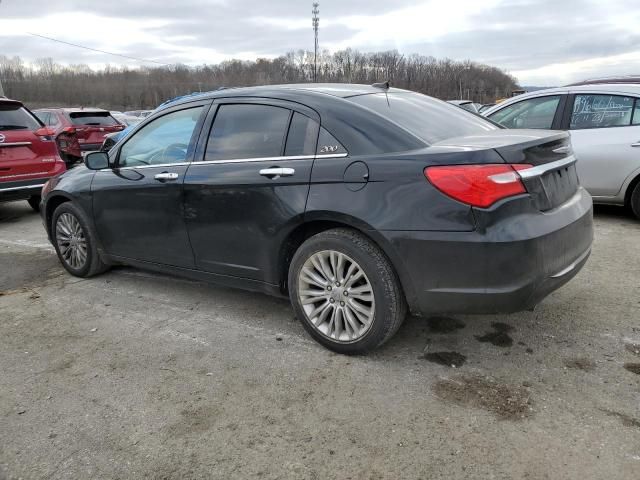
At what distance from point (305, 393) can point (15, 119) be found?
703cm

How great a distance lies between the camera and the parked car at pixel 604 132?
6016mm

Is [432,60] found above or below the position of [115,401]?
above

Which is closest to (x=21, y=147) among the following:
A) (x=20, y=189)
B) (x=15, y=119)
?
(x=15, y=119)

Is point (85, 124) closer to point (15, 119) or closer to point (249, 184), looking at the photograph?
point (15, 119)

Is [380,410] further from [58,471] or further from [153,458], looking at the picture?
[58,471]

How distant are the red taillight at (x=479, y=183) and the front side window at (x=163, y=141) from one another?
202cm

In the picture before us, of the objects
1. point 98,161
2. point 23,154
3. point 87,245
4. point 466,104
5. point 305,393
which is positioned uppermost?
point 466,104

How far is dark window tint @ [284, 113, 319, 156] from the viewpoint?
323cm

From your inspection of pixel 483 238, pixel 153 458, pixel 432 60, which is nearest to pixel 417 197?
pixel 483 238

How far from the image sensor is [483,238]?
2.65 meters

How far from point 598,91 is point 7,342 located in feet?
21.5

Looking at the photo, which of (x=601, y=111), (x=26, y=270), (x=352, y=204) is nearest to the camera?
(x=352, y=204)

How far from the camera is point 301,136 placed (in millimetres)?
3285

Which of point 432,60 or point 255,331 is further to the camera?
point 432,60
